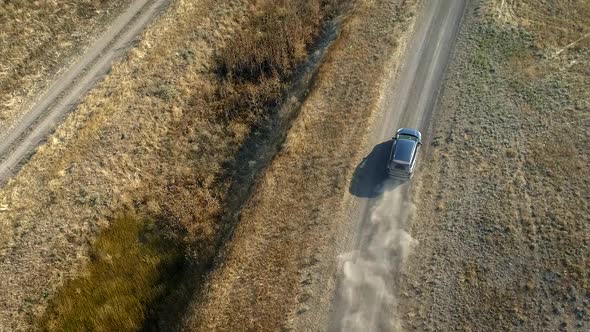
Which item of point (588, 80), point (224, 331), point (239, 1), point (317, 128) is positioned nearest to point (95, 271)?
point (224, 331)

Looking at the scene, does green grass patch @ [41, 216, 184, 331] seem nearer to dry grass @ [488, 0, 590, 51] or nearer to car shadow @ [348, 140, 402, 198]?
car shadow @ [348, 140, 402, 198]

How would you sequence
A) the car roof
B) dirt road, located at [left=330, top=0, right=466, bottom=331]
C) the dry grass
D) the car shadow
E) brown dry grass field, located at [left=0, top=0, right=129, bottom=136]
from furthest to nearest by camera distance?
the dry grass, brown dry grass field, located at [left=0, top=0, right=129, bottom=136], the car roof, the car shadow, dirt road, located at [left=330, top=0, right=466, bottom=331]

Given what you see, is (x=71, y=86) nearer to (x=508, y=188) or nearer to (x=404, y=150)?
(x=404, y=150)

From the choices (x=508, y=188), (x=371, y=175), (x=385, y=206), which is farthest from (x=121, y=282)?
(x=508, y=188)

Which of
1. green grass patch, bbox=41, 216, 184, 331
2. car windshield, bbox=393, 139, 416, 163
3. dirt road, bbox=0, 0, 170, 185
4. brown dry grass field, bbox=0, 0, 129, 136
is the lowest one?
car windshield, bbox=393, 139, 416, 163

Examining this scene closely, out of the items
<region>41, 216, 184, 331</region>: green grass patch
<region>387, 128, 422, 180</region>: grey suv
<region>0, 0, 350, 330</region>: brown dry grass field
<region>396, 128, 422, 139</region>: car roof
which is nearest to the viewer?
<region>41, 216, 184, 331</region>: green grass patch

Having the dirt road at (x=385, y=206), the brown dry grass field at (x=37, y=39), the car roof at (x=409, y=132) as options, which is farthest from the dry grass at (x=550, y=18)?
the brown dry grass field at (x=37, y=39)

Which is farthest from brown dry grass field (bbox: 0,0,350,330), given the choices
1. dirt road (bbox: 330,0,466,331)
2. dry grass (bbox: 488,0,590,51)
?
dry grass (bbox: 488,0,590,51)
